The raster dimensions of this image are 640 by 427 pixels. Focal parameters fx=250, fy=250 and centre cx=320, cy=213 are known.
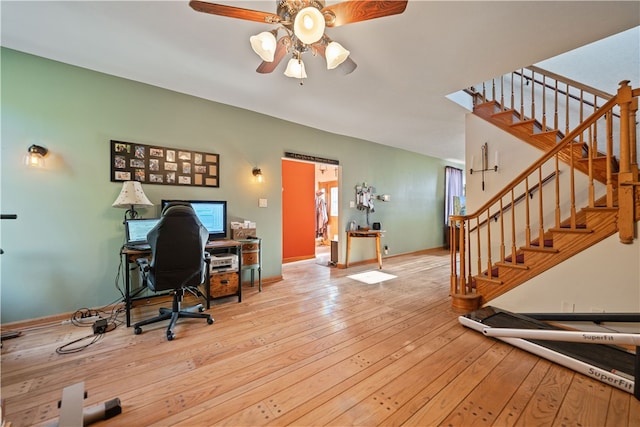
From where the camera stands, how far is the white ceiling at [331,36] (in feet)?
6.34

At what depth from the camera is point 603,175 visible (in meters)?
2.83

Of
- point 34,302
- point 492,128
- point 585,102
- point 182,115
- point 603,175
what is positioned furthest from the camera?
point 492,128

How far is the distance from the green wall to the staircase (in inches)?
127

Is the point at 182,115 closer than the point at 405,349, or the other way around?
→ the point at 405,349

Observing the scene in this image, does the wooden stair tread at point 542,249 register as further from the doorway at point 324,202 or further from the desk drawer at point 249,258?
the doorway at point 324,202

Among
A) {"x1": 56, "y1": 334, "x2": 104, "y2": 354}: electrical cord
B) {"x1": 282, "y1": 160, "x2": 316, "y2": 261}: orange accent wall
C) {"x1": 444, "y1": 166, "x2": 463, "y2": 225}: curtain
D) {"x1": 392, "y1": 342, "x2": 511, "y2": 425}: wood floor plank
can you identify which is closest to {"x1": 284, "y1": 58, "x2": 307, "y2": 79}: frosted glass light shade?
{"x1": 392, "y1": 342, "x2": 511, "y2": 425}: wood floor plank

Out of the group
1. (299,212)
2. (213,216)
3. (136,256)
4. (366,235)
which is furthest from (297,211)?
(136,256)

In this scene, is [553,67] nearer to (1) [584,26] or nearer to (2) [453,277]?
(1) [584,26]

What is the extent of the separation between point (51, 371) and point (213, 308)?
1.30 m

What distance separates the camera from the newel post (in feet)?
6.43

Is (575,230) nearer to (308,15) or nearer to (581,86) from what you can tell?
(581,86)

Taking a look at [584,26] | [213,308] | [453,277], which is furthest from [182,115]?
[584,26]

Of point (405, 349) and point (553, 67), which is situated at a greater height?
point (553, 67)

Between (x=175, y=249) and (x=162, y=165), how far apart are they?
1.44m
